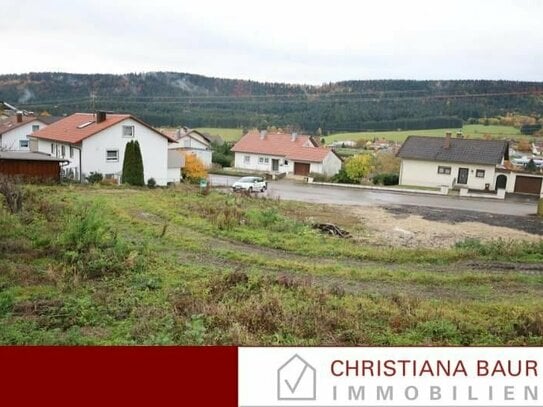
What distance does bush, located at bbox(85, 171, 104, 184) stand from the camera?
10219 mm

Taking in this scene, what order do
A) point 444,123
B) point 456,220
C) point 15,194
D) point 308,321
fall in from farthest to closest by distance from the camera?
point 456,220 < point 15,194 < point 444,123 < point 308,321

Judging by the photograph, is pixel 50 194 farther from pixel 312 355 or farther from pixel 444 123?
pixel 312 355

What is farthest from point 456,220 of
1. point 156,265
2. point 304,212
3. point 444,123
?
point 156,265

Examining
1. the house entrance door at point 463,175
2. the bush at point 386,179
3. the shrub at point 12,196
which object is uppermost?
the house entrance door at point 463,175

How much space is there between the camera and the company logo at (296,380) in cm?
291

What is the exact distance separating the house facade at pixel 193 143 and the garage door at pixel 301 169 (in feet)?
11.7

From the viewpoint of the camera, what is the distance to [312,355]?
2.96 metres

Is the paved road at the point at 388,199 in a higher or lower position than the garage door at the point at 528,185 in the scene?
lower

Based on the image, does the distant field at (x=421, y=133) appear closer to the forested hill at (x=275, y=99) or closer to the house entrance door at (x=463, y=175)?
the forested hill at (x=275, y=99)

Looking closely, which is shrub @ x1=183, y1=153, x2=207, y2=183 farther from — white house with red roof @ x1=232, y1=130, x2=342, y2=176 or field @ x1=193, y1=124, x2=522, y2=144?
field @ x1=193, y1=124, x2=522, y2=144

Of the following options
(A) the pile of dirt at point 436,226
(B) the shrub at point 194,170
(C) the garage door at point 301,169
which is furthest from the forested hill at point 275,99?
(C) the garage door at point 301,169

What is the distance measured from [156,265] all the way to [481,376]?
3.88m

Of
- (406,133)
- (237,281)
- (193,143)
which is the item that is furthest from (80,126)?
(406,133)

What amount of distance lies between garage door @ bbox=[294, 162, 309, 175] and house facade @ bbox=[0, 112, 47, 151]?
287 inches
